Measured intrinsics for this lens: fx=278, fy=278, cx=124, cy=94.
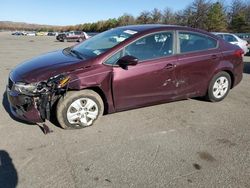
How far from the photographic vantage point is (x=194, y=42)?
538 cm

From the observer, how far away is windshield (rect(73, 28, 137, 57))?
4695 mm

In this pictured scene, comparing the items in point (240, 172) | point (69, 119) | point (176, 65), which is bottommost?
point (240, 172)

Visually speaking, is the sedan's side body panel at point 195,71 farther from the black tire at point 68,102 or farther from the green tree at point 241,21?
the green tree at point 241,21

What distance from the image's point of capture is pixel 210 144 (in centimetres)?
395

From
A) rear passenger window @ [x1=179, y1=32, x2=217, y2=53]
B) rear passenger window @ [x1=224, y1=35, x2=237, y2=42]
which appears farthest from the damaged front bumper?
rear passenger window @ [x1=224, y1=35, x2=237, y2=42]

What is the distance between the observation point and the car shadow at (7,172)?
293 centimetres

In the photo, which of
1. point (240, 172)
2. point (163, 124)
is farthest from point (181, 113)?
point (240, 172)

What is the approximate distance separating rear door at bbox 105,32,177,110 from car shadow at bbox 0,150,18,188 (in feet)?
6.05

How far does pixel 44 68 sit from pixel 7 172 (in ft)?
5.68

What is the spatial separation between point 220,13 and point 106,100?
6508cm

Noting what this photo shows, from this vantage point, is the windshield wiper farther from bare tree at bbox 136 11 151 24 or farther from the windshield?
bare tree at bbox 136 11 151 24

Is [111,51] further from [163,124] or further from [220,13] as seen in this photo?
[220,13]

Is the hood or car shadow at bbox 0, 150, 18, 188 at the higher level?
the hood

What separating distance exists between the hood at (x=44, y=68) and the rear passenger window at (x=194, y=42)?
1959 mm
